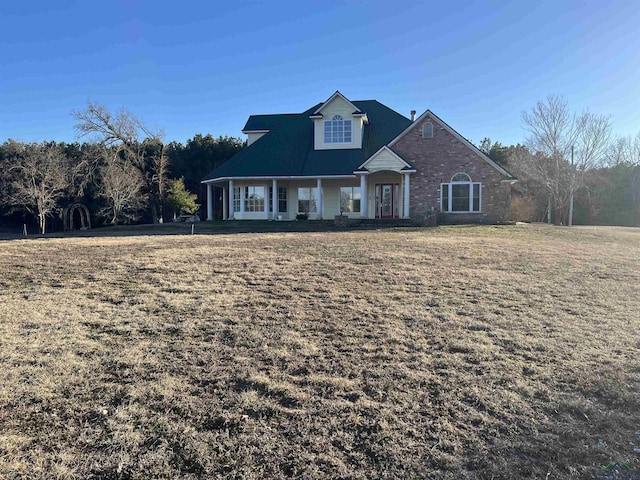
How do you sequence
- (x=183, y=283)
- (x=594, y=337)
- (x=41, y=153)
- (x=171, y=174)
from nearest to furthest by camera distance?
(x=594, y=337)
(x=183, y=283)
(x=41, y=153)
(x=171, y=174)

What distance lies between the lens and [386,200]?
23.3 meters

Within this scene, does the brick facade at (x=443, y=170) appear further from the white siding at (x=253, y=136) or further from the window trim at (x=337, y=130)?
the white siding at (x=253, y=136)

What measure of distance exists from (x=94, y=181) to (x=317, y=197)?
19.8 meters

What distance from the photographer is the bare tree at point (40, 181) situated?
2788 centimetres

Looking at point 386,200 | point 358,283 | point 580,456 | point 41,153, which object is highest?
point 41,153

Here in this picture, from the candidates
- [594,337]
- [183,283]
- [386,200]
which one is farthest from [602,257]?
[386,200]

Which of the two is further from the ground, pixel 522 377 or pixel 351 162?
pixel 351 162

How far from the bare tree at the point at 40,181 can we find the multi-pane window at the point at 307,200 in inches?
658

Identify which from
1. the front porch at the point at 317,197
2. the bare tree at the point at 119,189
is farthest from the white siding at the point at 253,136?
the bare tree at the point at 119,189

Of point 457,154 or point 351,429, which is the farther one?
point 457,154

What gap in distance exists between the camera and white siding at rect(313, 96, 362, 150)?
2361cm

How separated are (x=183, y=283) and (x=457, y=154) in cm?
1697

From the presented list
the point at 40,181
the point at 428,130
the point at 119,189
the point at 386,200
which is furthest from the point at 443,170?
the point at 40,181

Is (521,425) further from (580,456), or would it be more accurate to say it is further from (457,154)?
(457,154)
